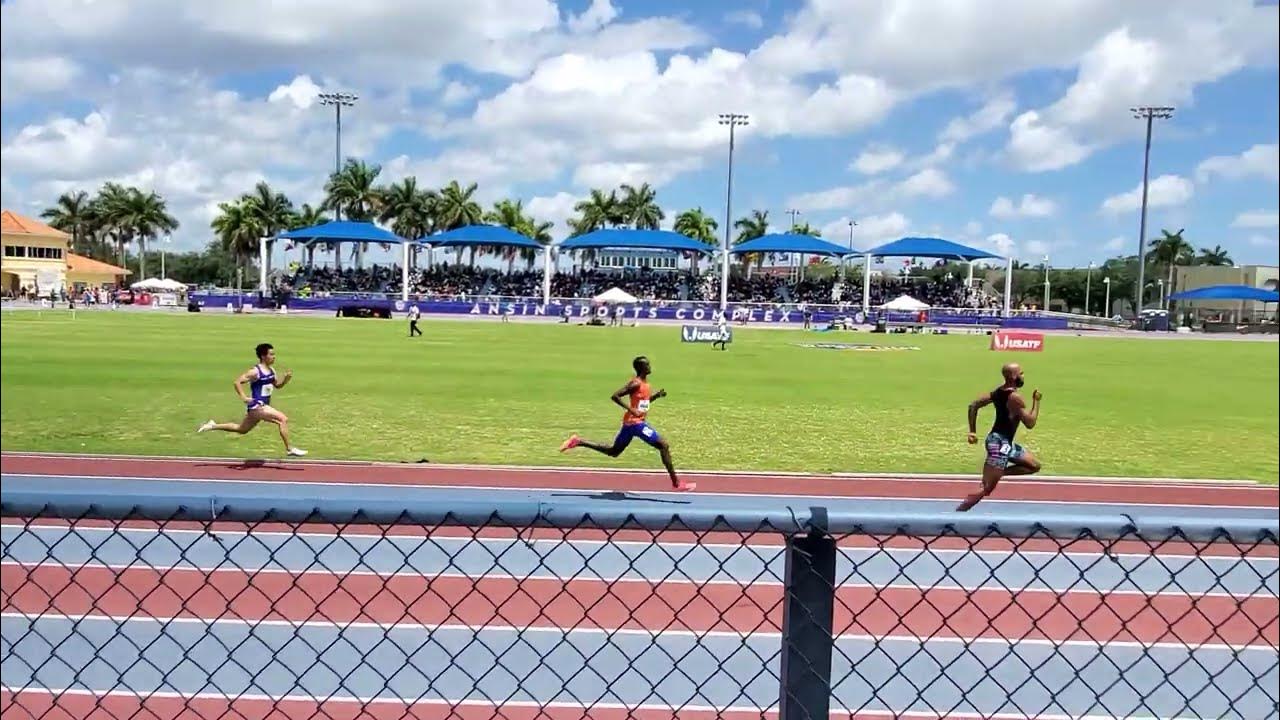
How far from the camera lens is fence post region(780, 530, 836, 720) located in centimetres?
250

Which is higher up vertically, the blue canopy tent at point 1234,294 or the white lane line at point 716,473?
the blue canopy tent at point 1234,294

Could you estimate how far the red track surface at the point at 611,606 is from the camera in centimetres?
672

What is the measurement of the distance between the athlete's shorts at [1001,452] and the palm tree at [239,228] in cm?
4390

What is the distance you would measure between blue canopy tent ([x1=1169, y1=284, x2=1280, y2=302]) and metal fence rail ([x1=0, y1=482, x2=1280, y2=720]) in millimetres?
64632

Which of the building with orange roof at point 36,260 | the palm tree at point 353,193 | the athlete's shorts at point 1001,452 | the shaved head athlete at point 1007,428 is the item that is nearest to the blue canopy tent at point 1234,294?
the palm tree at point 353,193

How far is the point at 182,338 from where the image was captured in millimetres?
34969

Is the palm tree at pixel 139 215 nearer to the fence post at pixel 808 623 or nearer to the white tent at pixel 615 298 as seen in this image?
the white tent at pixel 615 298

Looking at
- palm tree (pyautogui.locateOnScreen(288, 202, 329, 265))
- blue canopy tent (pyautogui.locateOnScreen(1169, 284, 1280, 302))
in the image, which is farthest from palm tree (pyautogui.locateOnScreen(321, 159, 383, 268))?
blue canopy tent (pyautogui.locateOnScreen(1169, 284, 1280, 302))

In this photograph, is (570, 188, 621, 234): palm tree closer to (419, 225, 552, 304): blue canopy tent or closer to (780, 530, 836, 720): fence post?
(419, 225, 552, 304): blue canopy tent

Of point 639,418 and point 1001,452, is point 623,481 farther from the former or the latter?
point 1001,452

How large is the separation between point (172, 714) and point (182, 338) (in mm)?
32729

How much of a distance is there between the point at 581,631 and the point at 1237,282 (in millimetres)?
80673

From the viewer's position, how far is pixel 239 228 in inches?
1876

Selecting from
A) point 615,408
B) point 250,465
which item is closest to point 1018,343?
point 615,408
